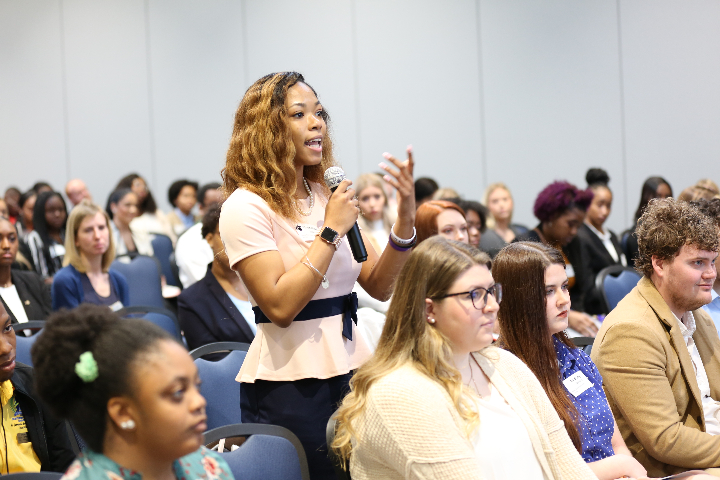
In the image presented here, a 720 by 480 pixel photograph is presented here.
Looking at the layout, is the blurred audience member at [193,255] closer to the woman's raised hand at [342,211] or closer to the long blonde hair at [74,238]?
the long blonde hair at [74,238]

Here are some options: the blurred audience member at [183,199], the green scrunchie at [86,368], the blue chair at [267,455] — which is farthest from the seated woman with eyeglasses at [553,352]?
the blurred audience member at [183,199]

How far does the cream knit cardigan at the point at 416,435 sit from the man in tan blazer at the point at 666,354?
1.89 ft

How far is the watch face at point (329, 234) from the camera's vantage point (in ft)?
5.57

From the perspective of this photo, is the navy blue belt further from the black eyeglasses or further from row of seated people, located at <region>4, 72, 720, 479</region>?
the black eyeglasses

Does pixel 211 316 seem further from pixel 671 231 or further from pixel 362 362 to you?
pixel 671 231

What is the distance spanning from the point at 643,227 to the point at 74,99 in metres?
7.84

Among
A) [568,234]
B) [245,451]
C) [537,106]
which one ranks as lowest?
[245,451]

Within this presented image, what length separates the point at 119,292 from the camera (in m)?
4.35

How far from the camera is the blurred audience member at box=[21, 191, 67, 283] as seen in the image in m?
5.87

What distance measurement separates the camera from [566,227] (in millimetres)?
4555

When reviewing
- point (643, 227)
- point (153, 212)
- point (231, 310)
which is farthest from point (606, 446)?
point (153, 212)

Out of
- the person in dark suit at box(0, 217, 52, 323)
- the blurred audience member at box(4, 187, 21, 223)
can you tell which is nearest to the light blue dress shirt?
the person in dark suit at box(0, 217, 52, 323)

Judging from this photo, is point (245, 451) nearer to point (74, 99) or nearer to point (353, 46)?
point (353, 46)

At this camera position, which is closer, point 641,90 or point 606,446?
point 606,446
